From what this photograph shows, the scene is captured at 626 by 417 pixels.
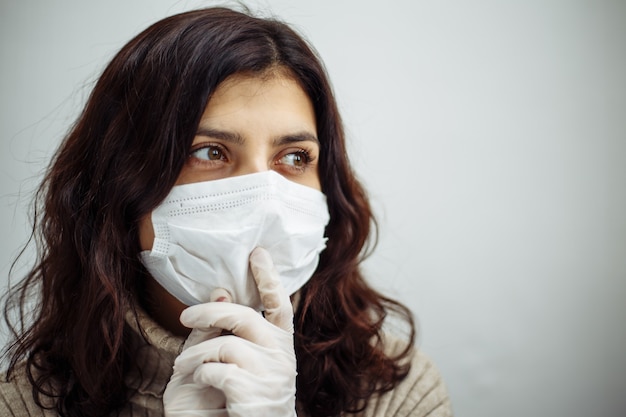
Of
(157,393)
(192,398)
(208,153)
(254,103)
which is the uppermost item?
(254,103)

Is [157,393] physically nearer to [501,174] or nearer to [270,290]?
[270,290]

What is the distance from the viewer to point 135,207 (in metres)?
1.25

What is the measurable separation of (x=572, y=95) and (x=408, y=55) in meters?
0.61

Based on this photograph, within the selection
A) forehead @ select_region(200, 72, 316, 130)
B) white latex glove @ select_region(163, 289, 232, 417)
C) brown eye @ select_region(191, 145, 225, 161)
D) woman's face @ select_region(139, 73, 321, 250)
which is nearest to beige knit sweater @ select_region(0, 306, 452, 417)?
white latex glove @ select_region(163, 289, 232, 417)

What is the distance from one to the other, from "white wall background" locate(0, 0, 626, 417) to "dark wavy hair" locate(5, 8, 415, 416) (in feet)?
1.44

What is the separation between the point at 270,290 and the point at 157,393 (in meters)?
0.45

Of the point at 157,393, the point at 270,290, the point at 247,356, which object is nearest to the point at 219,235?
the point at 270,290

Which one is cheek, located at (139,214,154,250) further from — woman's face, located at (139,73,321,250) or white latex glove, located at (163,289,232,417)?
white latex glove, located at (163,289,232,417)

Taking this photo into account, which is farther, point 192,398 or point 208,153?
point 208,153

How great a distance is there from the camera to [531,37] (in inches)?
76.4

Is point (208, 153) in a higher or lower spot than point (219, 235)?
higher

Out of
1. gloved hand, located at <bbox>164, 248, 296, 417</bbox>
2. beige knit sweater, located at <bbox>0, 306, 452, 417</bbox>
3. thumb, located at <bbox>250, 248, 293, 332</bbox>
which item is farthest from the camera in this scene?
beige knit sweater, located at <bbox>0, 306, 452, 417</bbox>

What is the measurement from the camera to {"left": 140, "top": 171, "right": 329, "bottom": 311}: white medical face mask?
1.18 metres

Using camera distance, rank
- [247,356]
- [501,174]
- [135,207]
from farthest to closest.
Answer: [501,174], [135,207], [247,356]
